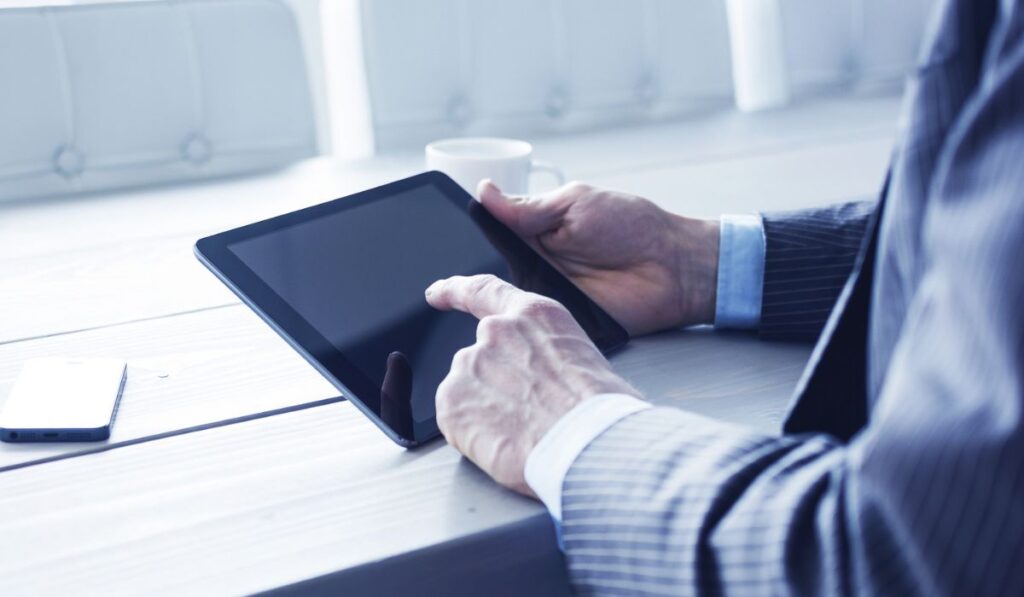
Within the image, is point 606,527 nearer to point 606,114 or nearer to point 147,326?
point 147,326

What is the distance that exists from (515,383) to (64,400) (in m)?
0.29

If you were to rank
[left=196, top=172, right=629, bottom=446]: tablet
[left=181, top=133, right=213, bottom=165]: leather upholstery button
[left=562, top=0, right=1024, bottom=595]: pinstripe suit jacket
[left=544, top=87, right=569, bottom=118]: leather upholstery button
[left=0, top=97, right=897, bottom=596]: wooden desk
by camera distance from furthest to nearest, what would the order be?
[left=544, top=87, right=569, bottom=118]: leather upholstery button
[left=181, top=133, right=213, bottom=165]: leather upholstery button
[left=196, top=172, right=629, bottom=446]: tablet
[left=0, top=97, right=897, bottom=596]: wooden desk
[left=562, top=0, right=1024, bottom=595]: pinstripe suit jacket

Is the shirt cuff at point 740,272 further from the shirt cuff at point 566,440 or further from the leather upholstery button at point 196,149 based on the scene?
the leather upholstery button at point 196,149

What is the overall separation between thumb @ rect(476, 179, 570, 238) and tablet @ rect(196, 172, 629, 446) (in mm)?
19

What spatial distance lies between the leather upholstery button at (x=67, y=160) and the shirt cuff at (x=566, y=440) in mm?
997

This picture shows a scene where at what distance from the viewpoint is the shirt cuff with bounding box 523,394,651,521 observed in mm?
570

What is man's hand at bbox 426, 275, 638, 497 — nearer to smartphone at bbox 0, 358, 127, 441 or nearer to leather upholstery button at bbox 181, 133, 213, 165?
smartphone at bbox 0, 358, 127, 441

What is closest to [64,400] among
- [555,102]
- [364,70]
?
[364,70]

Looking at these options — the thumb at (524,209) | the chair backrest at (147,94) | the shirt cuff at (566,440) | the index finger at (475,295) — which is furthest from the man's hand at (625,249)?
the chair backrest at (147,94)

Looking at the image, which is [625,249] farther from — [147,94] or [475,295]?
[147,94]

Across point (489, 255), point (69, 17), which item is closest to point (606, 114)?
point (69, 17)

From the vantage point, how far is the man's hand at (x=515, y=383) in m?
0.61

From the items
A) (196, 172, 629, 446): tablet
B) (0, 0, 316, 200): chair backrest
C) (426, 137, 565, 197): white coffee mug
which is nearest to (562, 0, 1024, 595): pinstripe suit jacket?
(196, 172, 629, 446): tablet

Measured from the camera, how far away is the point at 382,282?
0.72m
